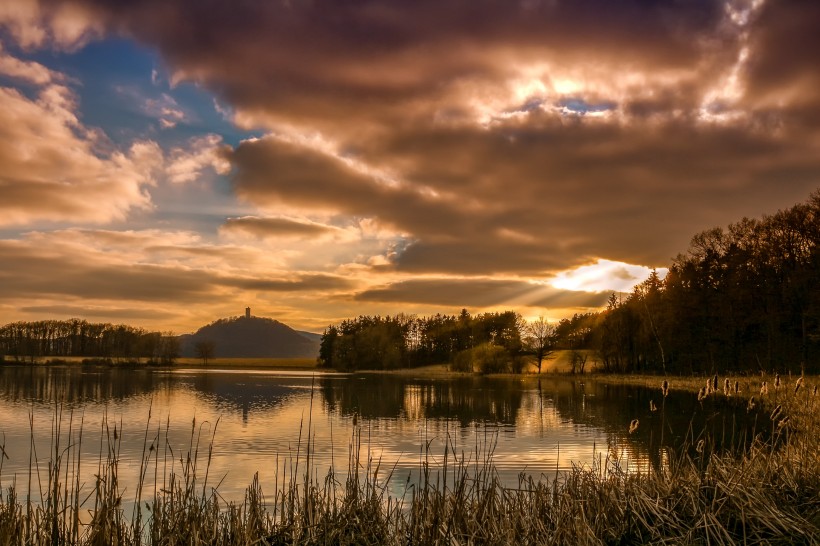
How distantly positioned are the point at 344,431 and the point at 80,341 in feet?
580

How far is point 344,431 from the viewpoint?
1201 inches

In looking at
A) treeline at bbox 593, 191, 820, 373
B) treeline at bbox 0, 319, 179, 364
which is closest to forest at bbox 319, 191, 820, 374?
treeline at bbox 593, 191, 820, 373

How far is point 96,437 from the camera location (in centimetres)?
2644

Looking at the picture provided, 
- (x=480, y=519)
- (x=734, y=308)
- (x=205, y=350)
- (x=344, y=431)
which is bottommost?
(x=344, y=431)

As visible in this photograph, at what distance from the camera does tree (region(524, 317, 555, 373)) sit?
4626 inches

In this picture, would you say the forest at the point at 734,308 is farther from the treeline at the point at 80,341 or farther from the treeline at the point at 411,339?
the treeline at the point at 80,341

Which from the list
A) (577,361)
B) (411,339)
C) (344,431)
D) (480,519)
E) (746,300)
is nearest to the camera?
(480,519)

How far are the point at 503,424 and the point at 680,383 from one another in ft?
110

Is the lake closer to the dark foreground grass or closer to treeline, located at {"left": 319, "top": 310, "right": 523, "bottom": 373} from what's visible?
the dark foreground grass

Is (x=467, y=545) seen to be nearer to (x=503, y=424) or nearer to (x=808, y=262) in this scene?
(x=503, y=424)

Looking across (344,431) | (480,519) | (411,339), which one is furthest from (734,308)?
(411,339)

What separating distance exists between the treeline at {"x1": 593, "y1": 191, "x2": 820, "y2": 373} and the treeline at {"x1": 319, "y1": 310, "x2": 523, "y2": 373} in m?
50.7

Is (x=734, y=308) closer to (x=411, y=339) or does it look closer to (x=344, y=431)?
(x=344, y=431)

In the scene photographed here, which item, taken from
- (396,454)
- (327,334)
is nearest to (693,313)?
(396,454)
